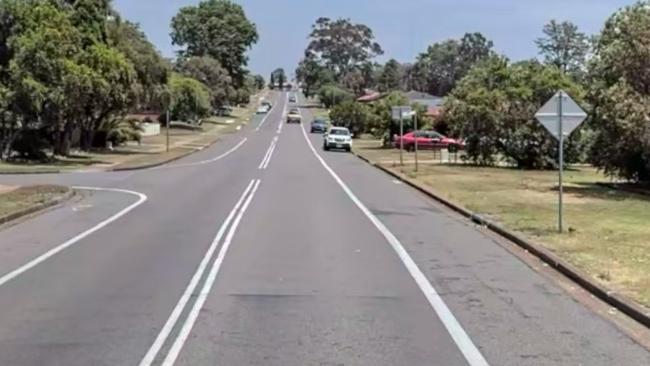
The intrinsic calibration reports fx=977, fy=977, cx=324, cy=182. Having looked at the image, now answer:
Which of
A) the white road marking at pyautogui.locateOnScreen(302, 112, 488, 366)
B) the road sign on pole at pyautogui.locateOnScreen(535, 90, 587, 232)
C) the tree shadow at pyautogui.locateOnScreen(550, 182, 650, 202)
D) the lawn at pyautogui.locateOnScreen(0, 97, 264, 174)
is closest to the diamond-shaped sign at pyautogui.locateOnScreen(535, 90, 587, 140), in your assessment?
the road sign on pole at pyautogui.locateOnScreen(535, 90, 587, 232)

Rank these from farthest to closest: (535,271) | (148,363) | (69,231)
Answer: (69,231), (535,271), (148,363)

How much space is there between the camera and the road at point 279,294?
8.46 m

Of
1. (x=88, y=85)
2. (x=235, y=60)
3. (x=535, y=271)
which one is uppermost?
(x=235, y=60)

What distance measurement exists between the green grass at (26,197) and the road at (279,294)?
2.68ft

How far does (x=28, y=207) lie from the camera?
22438mm

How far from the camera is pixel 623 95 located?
29203 mm

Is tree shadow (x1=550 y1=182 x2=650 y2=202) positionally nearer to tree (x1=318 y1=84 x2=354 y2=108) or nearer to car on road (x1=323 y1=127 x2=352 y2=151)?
car on road (x1=323 y1=127 x2=352 y2=151)

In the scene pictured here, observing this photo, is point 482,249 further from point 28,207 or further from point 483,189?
point 483,189

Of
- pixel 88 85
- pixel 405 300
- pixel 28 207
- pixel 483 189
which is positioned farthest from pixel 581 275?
pixel 88 85

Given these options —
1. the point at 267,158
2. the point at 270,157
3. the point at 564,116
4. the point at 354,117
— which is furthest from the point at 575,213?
the point at 354,117

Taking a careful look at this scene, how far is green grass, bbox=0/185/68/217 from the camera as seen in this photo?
72.3 ft

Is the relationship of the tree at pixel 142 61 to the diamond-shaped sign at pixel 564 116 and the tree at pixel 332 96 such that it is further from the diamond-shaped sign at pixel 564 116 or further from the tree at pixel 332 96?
the tree at pixel 332 96

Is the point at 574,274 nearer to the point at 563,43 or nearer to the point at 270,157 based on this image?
the point at 270,157

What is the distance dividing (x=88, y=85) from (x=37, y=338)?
3691 centimetres
